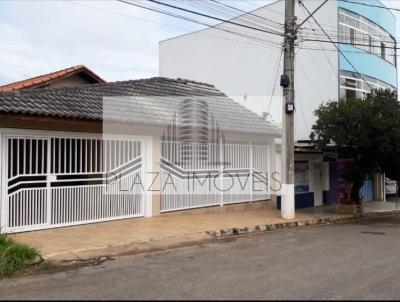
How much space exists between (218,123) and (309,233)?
14.8 ft

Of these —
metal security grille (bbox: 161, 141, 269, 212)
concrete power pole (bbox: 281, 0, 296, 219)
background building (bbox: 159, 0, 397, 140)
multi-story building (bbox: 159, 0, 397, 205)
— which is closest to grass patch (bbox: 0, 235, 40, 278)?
metal security grille (bbox: 161, 141, 269, 212)

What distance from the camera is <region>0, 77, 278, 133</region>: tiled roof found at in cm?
1034

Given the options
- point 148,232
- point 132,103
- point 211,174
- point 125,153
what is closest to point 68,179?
point 125,153

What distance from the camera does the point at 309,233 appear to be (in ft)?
38.2

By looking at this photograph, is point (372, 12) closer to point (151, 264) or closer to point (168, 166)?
point (168, 166)

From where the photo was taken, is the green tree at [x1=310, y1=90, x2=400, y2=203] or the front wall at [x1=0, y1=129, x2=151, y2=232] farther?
the green tree at [x1=310, y1=90, x2=400, y2=203]

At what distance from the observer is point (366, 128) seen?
1430 centimetres

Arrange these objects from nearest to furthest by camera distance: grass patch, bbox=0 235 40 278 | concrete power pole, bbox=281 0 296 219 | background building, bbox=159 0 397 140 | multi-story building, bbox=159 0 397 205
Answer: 1. grass patch, bbox=0 235 40 278
2. concrete power pole, bbox=281 0 296 219
3. multi-story building, bbox=159 0 397 205
4. background building, bbox=159 0 397 140

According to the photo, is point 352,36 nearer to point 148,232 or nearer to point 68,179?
point 148,232

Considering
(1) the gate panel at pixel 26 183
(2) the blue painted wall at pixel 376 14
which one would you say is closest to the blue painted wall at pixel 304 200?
(2) the blue painted wall at pixel 376 14

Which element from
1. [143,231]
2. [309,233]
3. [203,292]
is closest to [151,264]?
[203,292]

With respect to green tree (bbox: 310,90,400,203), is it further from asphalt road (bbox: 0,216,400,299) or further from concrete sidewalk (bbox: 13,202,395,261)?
asphalt road (bbox: 0,216,400,299)

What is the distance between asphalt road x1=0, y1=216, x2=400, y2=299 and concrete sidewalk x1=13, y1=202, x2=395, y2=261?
0.69 meters

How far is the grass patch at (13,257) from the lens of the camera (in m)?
7.04
